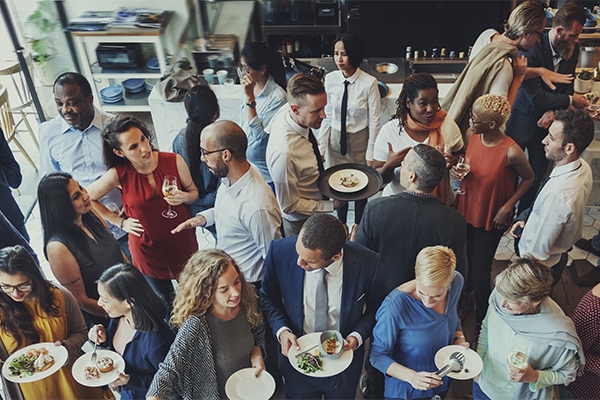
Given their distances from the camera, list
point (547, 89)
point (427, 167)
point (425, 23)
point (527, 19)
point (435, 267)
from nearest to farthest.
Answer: point (435, 267) < point (427, 167) < point (527, 19) < point (547, 89) < point (425, 23)

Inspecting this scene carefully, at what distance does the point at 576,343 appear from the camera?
2.21 m

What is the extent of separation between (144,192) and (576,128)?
2167 mm

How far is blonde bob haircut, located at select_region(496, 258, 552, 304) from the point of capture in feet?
7.09

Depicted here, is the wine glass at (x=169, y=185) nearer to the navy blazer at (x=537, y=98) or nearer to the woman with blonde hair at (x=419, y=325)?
the woman with blonde hair at (x=419, y=325)

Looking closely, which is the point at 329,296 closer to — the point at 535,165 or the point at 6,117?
the point at 535,165

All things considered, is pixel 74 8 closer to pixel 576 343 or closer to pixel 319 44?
pixel 319 44

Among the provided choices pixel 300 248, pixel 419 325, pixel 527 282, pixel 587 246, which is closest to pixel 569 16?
pixel 587 246

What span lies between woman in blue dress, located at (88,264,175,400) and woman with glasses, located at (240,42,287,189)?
4.68 feet

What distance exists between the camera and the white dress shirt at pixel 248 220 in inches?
103

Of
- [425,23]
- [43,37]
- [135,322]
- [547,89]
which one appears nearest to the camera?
Answer: [135,322]

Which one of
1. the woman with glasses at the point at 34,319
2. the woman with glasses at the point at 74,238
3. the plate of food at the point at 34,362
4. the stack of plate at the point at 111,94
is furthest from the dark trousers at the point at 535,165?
the stack of plate at the point at 111,94

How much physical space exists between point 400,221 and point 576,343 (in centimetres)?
86

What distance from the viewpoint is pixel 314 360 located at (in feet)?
7.67

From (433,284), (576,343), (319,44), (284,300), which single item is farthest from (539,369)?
(319,44)
